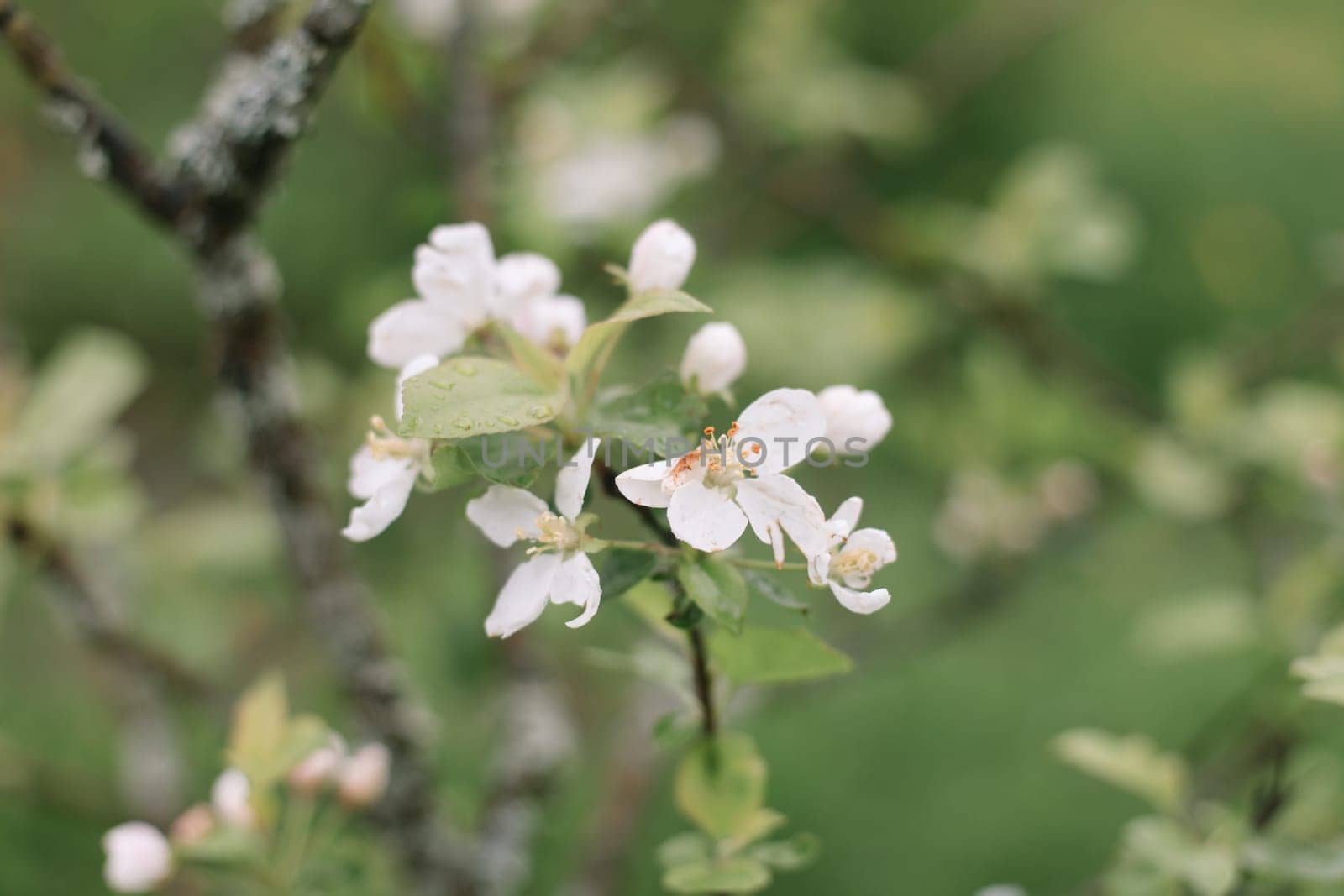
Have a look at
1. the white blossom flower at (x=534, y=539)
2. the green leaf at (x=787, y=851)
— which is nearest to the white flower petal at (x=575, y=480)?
the white blossom flower at (x=534, y=539)

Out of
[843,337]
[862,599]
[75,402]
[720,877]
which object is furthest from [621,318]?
[843,337]

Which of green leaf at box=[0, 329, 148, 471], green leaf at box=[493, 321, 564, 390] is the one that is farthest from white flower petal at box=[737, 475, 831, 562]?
green leaf at box=[0, 329, 148, 471]

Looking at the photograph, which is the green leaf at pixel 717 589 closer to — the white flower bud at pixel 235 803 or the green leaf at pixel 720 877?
the green leaf at pixel 720 877

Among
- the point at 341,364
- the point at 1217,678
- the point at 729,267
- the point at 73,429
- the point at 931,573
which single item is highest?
the point at 341,364

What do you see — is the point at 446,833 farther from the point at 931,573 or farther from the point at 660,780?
the point at 931,573

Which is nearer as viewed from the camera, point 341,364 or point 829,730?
point 829,730

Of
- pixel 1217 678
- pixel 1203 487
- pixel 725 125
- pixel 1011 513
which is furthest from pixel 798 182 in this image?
pixel 1217 678

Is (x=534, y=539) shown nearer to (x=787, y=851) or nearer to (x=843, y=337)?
(x=787, y=851)

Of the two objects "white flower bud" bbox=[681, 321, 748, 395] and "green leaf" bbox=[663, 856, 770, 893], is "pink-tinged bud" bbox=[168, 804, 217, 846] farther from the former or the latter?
"white flower bud" bbox=[681, 321, 748, 395]
